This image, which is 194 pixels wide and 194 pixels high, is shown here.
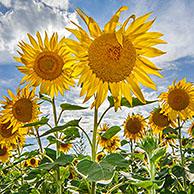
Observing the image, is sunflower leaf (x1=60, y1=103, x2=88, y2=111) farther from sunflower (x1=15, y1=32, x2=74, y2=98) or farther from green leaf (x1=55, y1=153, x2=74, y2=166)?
sunflower (x1=15, y1=32, x2=74, y2=98)

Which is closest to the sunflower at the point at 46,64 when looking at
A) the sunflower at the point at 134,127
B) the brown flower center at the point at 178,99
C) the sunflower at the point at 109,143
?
the brown flower center at the point at 178,99

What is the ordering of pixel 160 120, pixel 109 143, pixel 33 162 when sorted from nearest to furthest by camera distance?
pixel 160 120, pixel 33 162, pixel 109 143

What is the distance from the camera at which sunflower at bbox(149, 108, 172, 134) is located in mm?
4089

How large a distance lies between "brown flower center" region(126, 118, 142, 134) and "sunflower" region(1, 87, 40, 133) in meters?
2.01

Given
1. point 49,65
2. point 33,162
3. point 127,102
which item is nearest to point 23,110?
point 49,65

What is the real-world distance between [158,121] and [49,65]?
2136 millimetres

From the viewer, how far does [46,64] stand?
2277mm

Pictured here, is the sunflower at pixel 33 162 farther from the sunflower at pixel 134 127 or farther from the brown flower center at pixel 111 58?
the brown flower center at pixel 111 58

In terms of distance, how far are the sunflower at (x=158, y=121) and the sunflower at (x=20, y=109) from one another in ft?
5.37

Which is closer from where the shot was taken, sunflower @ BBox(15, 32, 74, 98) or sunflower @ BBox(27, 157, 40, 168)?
sunflower @ BBox(15, 32, 74, 98)

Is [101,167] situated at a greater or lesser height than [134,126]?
lesser

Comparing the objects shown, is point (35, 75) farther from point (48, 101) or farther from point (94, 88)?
point (94, 88)

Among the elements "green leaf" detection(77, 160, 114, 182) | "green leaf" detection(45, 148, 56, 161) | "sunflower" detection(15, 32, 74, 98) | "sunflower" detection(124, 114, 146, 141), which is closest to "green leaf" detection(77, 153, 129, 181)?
"green leaf" detection(77, 160, 114, 182)

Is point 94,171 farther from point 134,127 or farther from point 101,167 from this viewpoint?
point 134,127
